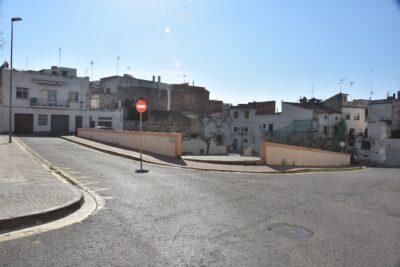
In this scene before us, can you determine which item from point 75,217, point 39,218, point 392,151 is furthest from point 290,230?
point 392,151

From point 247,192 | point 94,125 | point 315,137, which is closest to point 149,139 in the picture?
point 247,192

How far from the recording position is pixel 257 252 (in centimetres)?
536

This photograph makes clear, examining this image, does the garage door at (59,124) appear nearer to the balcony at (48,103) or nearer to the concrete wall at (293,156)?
the balcony at (48,103)

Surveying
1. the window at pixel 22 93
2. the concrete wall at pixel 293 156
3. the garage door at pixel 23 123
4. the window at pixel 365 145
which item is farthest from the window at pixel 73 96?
the window at pixel 365 145

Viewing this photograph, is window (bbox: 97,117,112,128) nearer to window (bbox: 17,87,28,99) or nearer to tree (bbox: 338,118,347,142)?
window (bbox: 17,87,28,99)

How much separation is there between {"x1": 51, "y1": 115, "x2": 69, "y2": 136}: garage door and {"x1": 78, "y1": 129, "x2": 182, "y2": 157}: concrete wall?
20.2m

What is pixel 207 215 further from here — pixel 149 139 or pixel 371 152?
pixel 371 152

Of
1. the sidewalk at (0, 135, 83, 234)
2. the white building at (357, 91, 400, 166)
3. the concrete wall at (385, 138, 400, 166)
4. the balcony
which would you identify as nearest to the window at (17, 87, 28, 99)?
the balcony

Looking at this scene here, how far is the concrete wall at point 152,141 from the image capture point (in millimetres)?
18594

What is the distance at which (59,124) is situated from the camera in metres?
45.4

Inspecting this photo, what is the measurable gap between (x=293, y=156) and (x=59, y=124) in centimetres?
3373

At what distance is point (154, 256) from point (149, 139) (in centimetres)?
1587

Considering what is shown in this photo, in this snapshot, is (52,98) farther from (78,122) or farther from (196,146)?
(196,146)

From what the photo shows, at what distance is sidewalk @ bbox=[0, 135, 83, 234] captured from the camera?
645 centimetres
